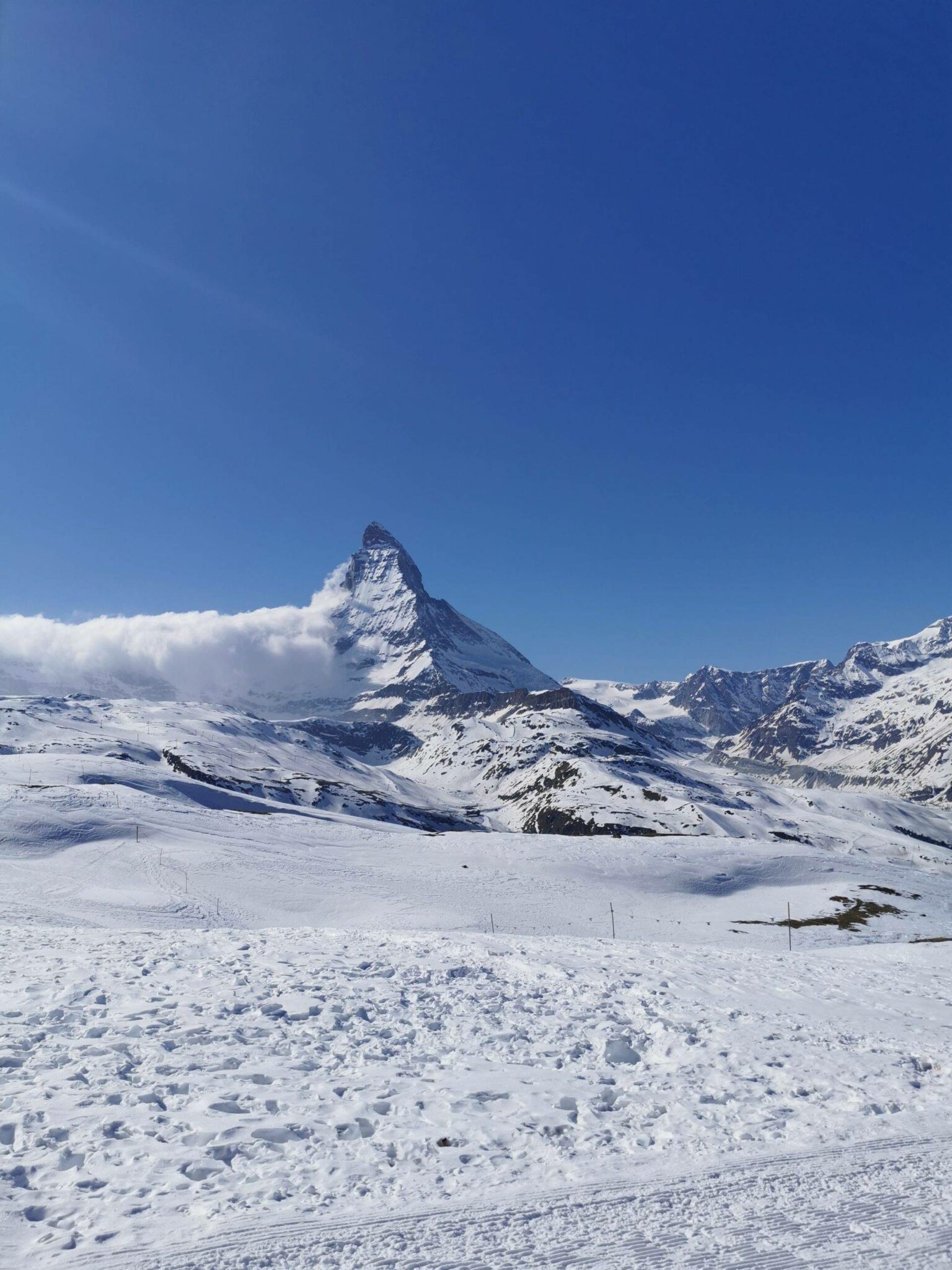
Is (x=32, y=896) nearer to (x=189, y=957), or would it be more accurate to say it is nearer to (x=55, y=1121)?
(x=189, y=957)

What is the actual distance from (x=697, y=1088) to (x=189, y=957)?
12900 millimetres

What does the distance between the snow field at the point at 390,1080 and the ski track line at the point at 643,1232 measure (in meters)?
0.27

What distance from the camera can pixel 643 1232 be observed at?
24.5 ft

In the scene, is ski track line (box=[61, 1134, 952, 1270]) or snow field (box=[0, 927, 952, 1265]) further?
snow field (box=[0, 927, 952, 1265])

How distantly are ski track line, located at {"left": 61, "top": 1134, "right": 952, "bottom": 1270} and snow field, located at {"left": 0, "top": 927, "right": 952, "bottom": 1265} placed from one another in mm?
265

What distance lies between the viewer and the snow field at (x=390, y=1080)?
25.9 feet

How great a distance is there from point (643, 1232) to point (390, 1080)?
4693 millimetres

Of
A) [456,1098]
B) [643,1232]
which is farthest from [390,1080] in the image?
[643,1232]

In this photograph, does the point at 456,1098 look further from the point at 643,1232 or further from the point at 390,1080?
the point at 643,1232

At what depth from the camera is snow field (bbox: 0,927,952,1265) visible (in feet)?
25.9

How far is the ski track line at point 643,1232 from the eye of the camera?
6812 mm

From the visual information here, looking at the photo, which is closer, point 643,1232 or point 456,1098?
point 643,1232

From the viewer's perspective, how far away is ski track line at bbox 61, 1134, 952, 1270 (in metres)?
6.81

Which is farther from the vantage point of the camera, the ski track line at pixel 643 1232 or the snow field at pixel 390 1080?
the snow field at pixel 390 1080
